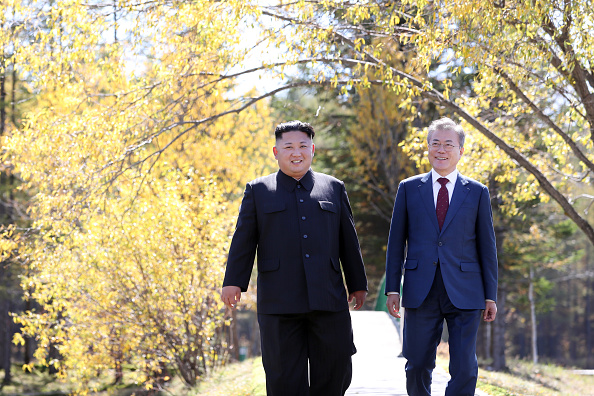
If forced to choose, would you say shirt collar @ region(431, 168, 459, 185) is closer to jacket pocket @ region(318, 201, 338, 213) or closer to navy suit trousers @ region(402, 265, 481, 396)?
navy suit trousers @ region(402, 265, 481, 396)

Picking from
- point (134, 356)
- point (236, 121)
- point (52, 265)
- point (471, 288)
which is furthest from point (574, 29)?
point (236, 121)

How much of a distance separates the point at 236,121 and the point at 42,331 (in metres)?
7.17

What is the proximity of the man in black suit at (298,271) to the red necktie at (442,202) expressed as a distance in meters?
0.61

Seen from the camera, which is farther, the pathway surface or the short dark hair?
the pathway surface

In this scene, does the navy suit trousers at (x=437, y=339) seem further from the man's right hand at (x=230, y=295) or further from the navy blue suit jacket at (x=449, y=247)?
the man's right hand at (x=230, y=295)

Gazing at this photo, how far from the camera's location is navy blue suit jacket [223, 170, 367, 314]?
507 cm

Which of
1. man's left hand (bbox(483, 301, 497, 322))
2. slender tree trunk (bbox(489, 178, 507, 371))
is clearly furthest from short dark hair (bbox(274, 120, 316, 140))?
slender tree trunk (bbox(489, 178, 507, 371))

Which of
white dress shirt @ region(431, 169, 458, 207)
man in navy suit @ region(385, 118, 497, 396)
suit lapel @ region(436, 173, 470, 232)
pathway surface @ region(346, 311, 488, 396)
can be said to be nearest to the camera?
man in navy suit @ region(385, 118, 497, 396)

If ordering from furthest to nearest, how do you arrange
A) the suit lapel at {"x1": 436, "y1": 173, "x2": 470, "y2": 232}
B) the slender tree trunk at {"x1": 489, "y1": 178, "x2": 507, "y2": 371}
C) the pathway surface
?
the slender tree trunk at {"x1": 489, "y1": 178, "x2": 507, "y2": 371}
the pathway surface
the suit lapel at {"x1": 436, "y1": 173, "x2": 470, "y2": 232}

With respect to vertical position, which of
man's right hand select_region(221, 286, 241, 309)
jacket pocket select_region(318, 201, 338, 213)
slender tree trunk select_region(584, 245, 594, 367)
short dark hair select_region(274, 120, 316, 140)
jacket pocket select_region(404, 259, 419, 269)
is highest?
short dark hair select_region(274, 120, 316, 140)

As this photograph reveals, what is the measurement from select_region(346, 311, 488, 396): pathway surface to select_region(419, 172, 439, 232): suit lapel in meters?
3.39

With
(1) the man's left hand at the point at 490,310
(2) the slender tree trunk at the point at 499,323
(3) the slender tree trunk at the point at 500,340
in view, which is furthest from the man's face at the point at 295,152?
(3) the slender tree trunk at the point at 500,340

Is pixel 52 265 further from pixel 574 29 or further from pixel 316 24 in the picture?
pixel 574 29

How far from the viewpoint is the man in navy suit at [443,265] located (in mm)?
5293
